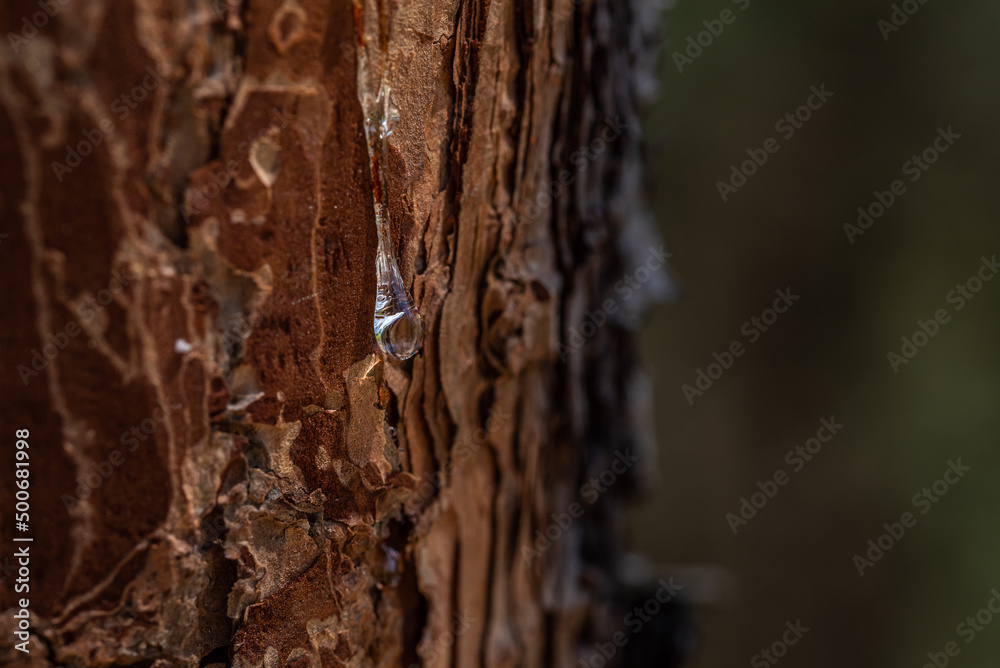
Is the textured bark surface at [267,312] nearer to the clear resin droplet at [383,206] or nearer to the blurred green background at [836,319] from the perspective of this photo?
the clear resin droplet at [383,206]

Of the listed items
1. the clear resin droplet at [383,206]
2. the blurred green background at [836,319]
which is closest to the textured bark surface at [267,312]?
the clear resin droplet at [383,206]

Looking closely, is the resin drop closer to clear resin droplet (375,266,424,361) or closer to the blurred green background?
clear resin droplet (375,266,424,361)

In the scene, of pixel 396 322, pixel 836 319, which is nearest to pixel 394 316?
pixel 396 322

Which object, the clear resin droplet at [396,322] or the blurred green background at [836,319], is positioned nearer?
the clear resin droplet at [396,322]

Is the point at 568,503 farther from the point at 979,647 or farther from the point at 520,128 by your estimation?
the point at 979,647

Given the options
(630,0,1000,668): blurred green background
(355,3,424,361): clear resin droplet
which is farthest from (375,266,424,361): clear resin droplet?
(630,0,1000,668): blurred green background

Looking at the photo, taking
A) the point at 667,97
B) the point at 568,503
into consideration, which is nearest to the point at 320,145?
the point at 568,503

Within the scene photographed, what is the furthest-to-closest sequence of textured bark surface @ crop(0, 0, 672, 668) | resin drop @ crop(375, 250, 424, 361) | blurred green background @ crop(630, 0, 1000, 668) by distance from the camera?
blurred green background @ crop(630, 0, 1000, 668) → resin drop @ crop(375, 250, 424, 361) → textured bark surface @ crop(0, 0, 672, 668)

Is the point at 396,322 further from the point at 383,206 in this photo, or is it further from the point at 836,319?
the point at 836,319
